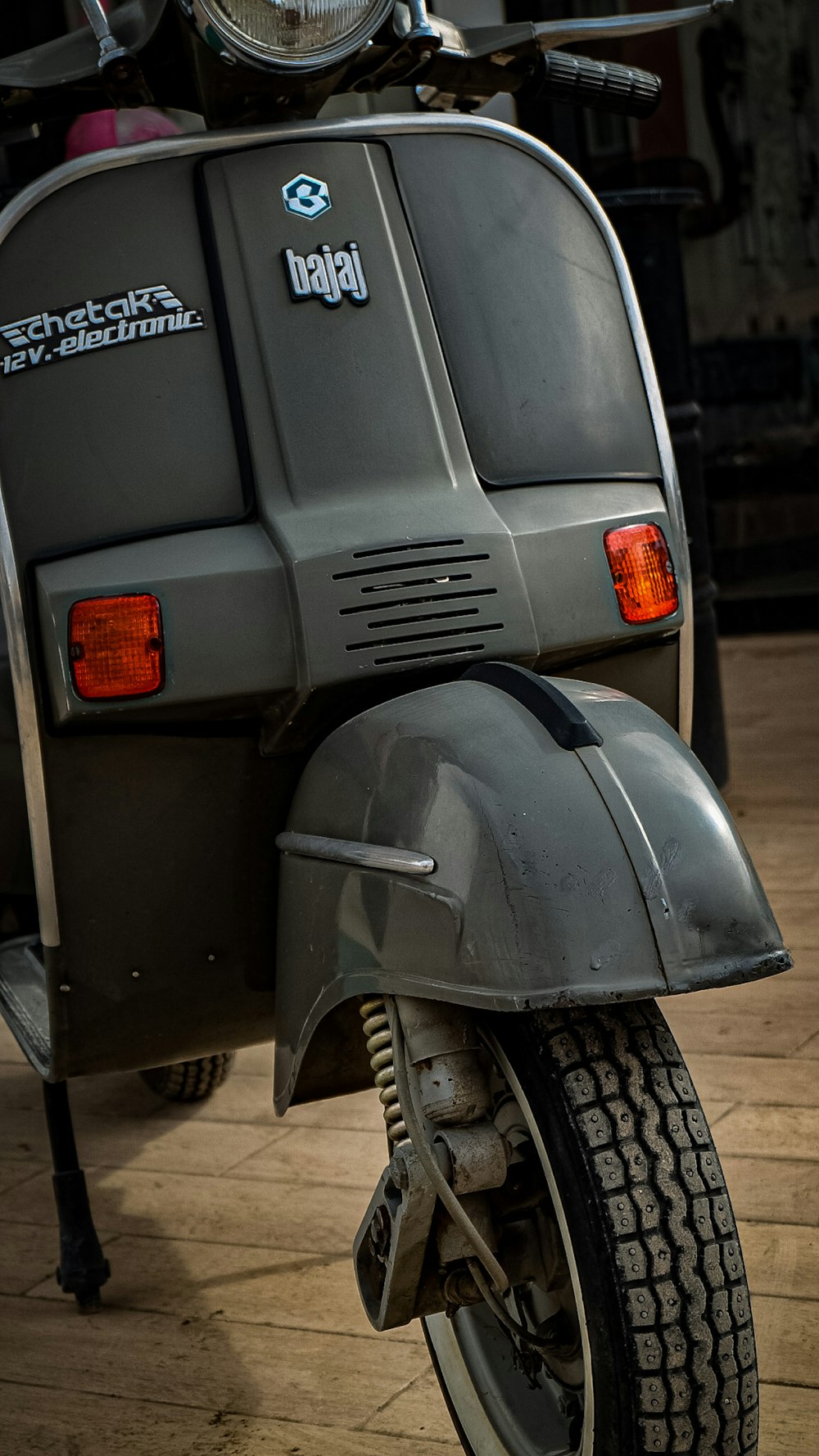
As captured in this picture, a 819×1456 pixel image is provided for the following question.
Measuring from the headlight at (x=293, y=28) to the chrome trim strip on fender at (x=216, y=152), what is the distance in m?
0.11

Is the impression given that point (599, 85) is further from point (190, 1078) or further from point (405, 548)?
point (190, 1078)

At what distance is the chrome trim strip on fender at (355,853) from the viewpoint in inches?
42.0

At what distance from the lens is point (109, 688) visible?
4.16 ft

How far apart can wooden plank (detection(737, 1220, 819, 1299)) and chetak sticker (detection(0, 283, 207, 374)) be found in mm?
996

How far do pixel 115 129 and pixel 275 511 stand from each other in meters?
0.77

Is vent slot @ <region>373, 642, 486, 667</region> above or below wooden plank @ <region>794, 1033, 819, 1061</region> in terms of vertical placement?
above

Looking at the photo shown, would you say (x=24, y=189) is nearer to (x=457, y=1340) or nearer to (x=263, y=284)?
(x=263, y=284)

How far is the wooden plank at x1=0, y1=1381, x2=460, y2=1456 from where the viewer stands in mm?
1328

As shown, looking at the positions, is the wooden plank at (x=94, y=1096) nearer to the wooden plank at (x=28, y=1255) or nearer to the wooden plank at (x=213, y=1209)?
the wooden plank at (x=213, y=1209)

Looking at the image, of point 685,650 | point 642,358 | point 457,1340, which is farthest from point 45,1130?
point 642,358

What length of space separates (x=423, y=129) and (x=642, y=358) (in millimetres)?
289

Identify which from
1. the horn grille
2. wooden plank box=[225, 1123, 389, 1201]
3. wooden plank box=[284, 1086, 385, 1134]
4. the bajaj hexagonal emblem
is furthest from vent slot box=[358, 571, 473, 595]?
wooden plank box=[284, 1086, 385, 1134]

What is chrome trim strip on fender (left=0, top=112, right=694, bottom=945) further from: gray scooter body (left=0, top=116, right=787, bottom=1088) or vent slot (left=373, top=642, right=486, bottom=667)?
vent slot (left=373, top=642, right=486, bottom=667)

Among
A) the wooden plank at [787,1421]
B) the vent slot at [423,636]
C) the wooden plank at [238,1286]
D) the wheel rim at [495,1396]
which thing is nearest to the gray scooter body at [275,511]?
the vent slot at [423,636]
